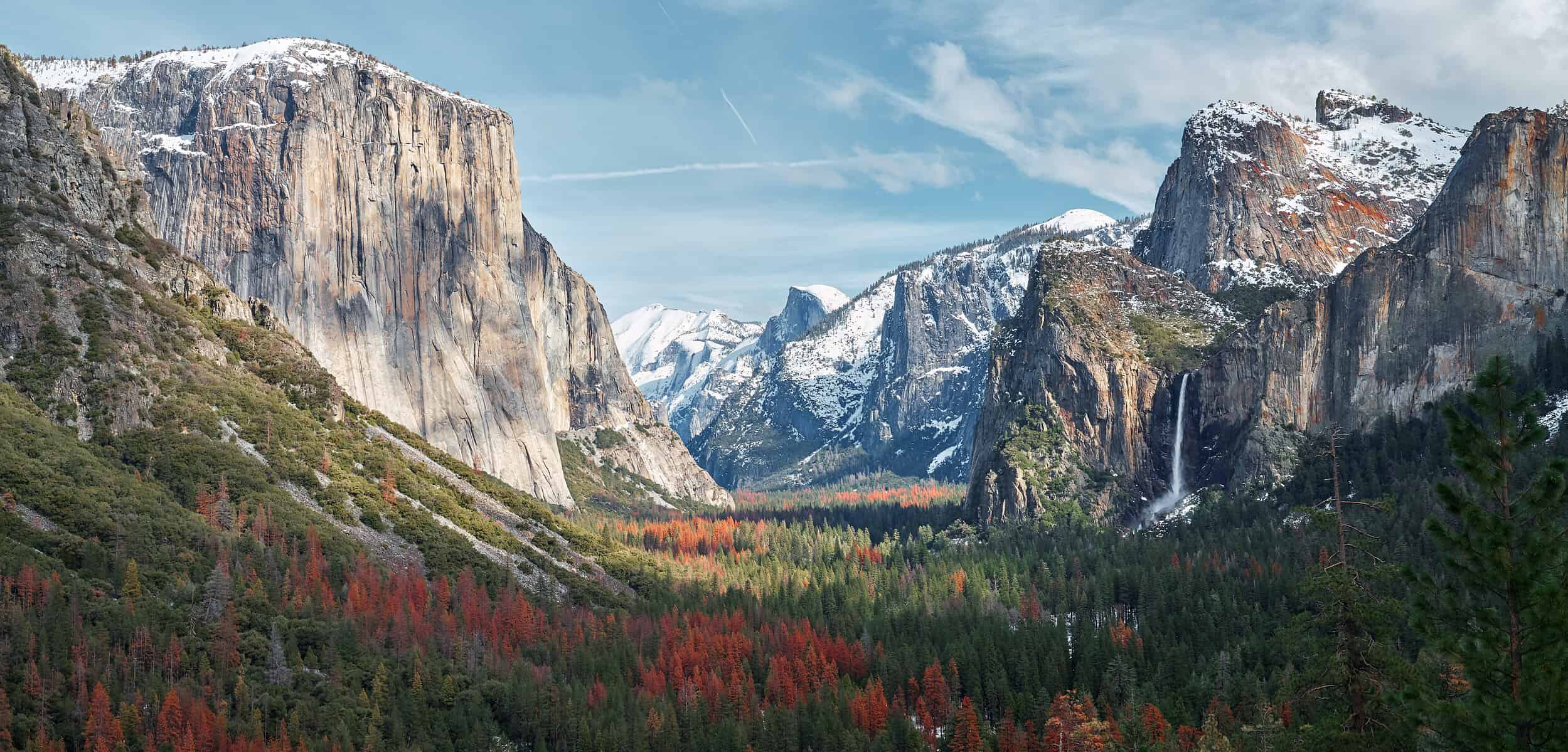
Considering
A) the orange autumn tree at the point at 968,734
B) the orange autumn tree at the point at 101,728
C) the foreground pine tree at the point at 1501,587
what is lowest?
the orange autumn tree at the point at 968,734

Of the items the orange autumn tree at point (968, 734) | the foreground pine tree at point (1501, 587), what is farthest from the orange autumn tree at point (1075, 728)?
the foreground pine tree at point (1501, 587)

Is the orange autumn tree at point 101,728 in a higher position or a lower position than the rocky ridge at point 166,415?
lower

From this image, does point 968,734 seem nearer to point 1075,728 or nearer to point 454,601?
point 1075,728

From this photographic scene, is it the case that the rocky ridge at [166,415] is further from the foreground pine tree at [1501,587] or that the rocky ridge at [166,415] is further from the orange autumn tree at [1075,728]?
the foreground pine tree at [1501,587]

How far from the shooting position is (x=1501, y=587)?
34188mm

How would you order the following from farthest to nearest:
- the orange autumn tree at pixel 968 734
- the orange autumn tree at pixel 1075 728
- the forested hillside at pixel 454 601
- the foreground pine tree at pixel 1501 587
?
1. the orange autumn tree at pixel 968 734
2. the orange autumn tree at pixel 1075 728
3. the forested hillside at pixel 454 601
4. the foreground pine tree at pixel 1501 587

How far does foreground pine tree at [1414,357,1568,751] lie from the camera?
3253 cm

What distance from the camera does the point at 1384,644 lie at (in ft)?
156

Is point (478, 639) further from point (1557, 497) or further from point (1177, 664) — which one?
point (1557, 497)

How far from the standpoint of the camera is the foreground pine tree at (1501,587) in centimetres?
3253

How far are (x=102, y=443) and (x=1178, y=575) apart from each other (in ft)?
440

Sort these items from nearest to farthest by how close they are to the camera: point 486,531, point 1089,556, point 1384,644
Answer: point 1384,644 → point 486,531 → point 1089,556

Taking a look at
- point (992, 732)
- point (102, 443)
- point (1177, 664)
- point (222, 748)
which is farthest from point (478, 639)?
point (1177, 664)

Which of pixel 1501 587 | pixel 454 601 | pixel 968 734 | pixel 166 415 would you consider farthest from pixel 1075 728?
pixel 166 415
